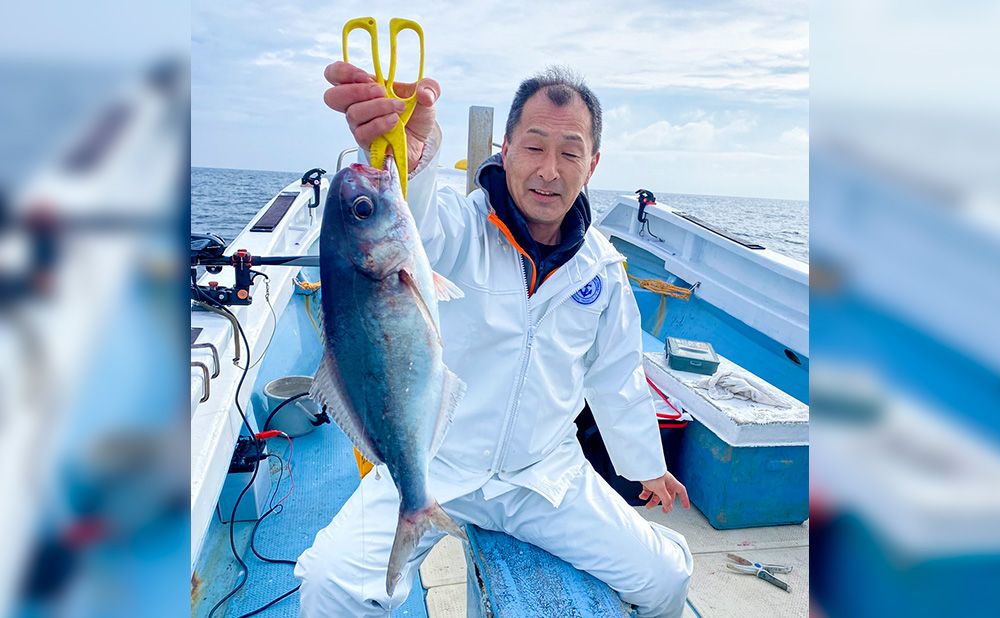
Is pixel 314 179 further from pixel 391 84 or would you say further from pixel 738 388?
pixel 391 84

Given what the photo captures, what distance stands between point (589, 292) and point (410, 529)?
1337 millimetres

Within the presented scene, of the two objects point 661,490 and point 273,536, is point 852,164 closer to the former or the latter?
point 661,490

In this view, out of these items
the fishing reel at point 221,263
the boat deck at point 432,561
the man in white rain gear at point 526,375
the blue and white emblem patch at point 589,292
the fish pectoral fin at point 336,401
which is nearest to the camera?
the fish pectoral fin at point 336,401

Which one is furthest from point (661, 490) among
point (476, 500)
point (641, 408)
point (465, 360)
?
point (465, 360)

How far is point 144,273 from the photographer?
464 mm

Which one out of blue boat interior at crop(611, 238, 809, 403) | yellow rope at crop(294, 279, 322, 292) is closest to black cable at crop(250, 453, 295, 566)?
yellow rope at crop(294, 279, 322, 292)

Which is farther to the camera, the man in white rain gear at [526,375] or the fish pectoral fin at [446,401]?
the man in white rain gear at [526,375]

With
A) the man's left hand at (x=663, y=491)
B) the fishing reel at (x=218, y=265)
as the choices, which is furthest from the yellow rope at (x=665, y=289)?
the fishing reel at (x=218, y=265)

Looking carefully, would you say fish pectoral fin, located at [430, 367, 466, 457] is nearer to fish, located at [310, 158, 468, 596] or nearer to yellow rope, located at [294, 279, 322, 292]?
fish, located at [310, 158, 468, 596]

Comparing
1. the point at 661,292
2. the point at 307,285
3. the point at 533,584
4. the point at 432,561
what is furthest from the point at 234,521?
the point at 661,292

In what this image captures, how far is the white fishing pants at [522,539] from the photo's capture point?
2215 millimetres

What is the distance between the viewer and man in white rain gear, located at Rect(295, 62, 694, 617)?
7.81ft

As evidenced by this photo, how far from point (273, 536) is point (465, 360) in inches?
78.3

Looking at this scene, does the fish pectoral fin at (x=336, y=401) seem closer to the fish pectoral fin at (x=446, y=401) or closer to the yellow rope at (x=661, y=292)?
the fish pectoral fin at (x=446, y=401)
